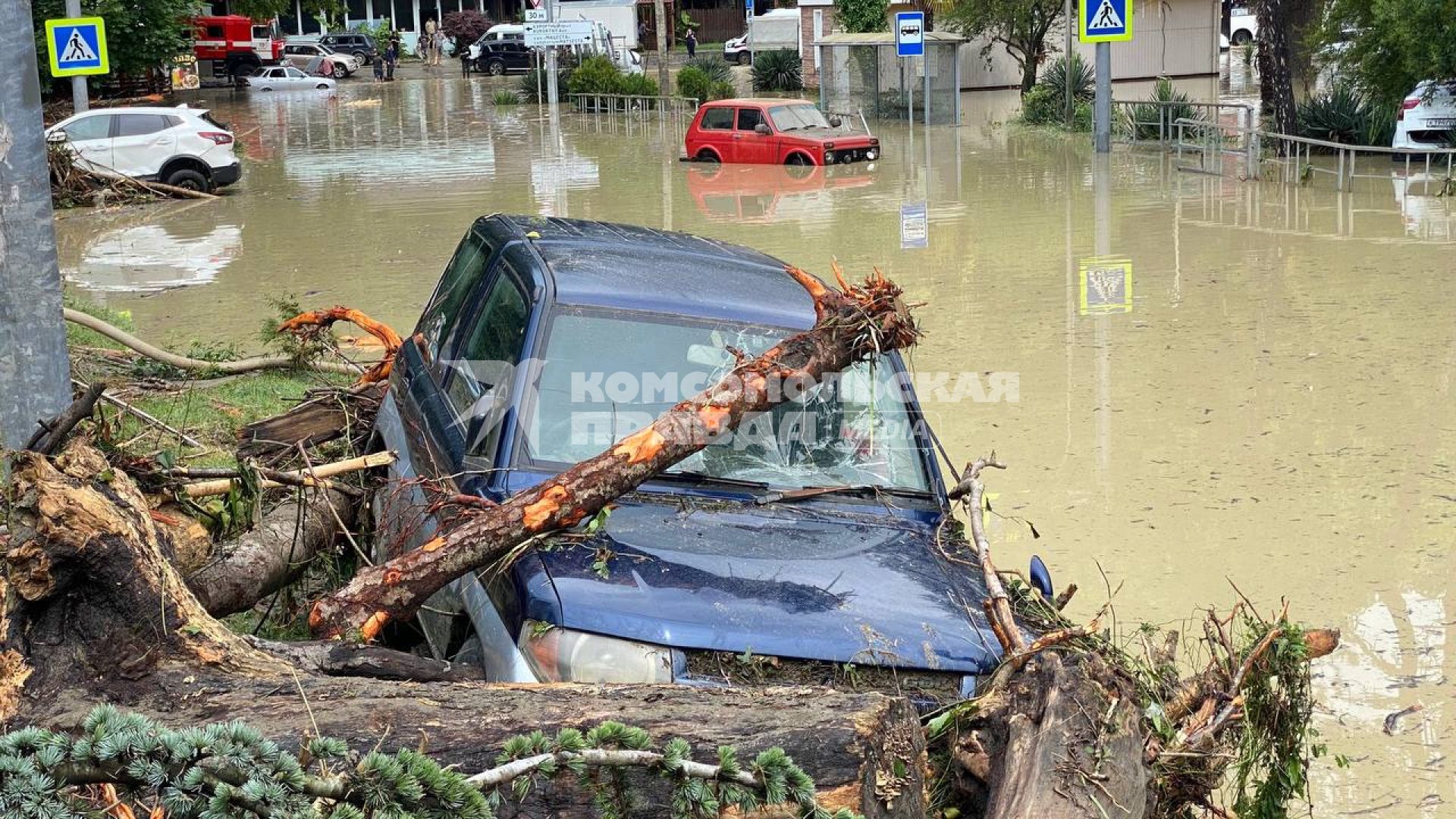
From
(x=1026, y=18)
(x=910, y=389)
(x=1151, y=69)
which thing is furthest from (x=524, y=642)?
(x=1151, y=69)

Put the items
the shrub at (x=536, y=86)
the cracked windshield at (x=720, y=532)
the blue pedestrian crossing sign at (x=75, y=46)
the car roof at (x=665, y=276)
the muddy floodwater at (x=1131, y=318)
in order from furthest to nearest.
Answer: the shrub at (x=536, y=86)
the blue pedestrian crossing sign at (x=75, y=46)
the muddy floodwater at (x=1131, y=318)
the car roof at (x=665, y=276)
the cracked windshield at (x=720, y=532)

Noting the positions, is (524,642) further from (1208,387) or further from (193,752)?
(1208,387)

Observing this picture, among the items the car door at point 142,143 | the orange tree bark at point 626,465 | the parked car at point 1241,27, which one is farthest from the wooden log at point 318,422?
the parked car at point 1241,27

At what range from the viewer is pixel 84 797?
2.55 m

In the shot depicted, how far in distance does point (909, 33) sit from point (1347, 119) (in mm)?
9599

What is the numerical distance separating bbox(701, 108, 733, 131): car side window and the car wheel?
8.65 m

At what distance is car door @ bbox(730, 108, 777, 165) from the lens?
25.9 m

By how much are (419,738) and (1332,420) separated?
24.4ft

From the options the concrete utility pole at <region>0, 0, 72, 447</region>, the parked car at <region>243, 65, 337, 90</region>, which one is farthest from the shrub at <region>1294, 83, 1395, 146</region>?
the parked car at <region>243, 65, 337, 90</region>

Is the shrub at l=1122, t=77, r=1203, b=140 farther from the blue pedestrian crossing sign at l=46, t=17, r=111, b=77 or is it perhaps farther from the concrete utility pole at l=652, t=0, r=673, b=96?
the blue pedestrian crossing sign at l=46, t=17, r=111, b=77

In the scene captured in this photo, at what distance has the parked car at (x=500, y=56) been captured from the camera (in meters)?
56.7

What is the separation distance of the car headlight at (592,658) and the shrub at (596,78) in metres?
37.1

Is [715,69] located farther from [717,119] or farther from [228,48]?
[228,48]

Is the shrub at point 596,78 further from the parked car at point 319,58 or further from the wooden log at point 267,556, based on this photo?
the wooden log at point 267,556
